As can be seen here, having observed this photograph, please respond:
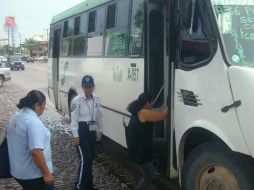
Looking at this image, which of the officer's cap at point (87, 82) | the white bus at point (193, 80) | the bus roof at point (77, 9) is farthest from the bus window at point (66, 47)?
the officer's cap at point (87, 82)

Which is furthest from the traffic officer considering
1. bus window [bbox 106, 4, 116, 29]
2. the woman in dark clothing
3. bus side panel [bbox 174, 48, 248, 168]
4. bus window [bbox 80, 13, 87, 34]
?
bus window [bbox 80, 13, 87, 34]

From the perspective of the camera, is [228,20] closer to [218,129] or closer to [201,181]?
[218,129]

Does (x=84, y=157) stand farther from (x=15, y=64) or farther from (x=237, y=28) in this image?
(x=15, y=64)

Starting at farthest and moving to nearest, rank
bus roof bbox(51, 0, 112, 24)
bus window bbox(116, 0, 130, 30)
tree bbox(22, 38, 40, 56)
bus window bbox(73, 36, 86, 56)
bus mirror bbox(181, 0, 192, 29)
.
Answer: tree bbox(22, 38, 40, 56), bus window bbox(73, 36, 86, 56), bus roof bbox(51, 0, 112, 24), bus window bbox(116, 0, 130, 30), bus mirror bbox(181, 0, 192, 29)

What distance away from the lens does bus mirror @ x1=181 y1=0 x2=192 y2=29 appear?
478 centimetres

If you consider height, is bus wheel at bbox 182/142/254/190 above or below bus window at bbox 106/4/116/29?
below

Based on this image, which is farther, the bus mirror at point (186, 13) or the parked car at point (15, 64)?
the parked car at point (15, 64)

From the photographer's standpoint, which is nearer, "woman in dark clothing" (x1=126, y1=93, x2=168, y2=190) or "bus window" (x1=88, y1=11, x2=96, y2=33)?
"woman in dark clothing" (x1=126, y1=93, x2=168, y2=190)

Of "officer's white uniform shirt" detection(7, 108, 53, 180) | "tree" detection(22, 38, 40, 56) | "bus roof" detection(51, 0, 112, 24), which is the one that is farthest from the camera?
"tree" detection(22, 38, 40, 56)

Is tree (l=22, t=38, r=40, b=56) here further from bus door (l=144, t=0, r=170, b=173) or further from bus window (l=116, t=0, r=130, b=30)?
bus door (l=144, t=0, r=170, b=173)

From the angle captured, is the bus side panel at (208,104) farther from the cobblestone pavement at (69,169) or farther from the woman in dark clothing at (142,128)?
the cobblestone pavement at (69,169)

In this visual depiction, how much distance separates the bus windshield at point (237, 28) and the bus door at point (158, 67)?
4.43 ft

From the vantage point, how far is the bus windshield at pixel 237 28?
4.36 meters

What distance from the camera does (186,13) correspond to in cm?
484
